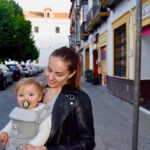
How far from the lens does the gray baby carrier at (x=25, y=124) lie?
227cm

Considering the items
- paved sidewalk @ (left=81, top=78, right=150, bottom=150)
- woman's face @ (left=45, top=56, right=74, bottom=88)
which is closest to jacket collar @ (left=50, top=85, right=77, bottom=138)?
woman's face @ (left=45, top=56, right=74, bottom=88)

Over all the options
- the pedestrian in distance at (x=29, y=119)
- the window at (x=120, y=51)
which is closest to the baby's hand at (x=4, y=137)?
the pedestrian in distance at (x=29, y=119)

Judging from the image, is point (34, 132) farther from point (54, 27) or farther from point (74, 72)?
point (54, 27)

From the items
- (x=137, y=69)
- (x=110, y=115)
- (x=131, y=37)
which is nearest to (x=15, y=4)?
(x=131, y=37)

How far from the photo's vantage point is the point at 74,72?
2.37m

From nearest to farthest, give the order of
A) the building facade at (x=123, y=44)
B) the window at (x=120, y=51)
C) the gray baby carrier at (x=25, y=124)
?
the gray baby carrier at (x=25, y=124) < the building facade at (x=123, y=44) < the window at (x=120, y=51)

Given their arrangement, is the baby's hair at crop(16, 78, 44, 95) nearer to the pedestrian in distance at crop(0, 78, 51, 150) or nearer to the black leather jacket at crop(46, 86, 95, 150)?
the pedestrian in distance at crop(0, 78, 51, 150)

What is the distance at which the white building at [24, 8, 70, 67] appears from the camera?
80500 millimetres

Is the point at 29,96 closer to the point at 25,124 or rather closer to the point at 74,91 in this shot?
the point at 25,124

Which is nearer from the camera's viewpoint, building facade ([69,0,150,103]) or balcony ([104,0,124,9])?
building facade ([69,0,150,103])

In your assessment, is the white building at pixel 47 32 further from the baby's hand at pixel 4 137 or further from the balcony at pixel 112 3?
the baby's hand at pixel 4 137

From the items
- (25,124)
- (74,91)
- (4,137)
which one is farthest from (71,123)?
(4,137)

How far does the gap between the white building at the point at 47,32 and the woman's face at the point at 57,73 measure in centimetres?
7726

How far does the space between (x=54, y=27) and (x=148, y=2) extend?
71737 mm
